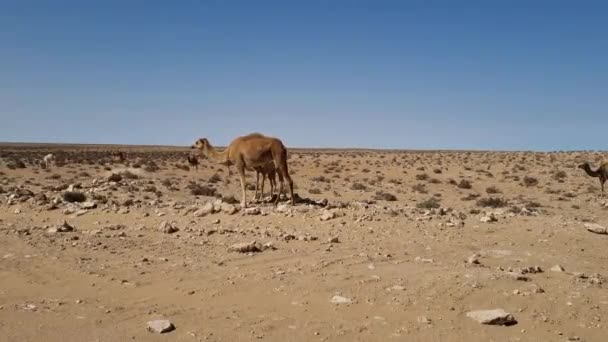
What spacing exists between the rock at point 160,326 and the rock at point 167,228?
5.74 metres

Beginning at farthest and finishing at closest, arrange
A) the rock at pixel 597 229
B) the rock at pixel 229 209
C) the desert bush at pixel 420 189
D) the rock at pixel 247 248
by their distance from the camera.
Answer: the desert bush at pixel 420 189
the rock at pixel 229 209
the rock at pixel 597 229
the rock at pixel 247 248

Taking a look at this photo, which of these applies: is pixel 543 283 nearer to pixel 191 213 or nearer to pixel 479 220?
pixel 479 220

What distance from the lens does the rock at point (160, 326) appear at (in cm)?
645

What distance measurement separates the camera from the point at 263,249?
33.6 ft

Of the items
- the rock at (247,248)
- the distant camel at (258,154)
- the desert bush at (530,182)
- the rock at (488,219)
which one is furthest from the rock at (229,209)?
the desert bush at (530,182)

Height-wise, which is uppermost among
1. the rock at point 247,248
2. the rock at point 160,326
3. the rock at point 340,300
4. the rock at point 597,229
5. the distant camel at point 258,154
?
the distant camel at point 258,154

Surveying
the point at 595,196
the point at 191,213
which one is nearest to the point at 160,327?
the point at 191,213

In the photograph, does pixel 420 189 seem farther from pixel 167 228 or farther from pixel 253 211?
pixel 167 228

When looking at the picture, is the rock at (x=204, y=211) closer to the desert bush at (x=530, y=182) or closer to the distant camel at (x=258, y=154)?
the distant camel at (x=258, y=154)

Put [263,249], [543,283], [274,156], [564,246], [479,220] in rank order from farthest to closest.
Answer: [274,156]
[479,220]
[564,246]
[263,249]
[543,283]

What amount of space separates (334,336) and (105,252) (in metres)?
5.73

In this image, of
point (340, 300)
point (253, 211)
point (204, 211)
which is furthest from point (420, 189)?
point (340, 300)

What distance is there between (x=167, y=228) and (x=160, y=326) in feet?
19.6

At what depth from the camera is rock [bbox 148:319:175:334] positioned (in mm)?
6454
